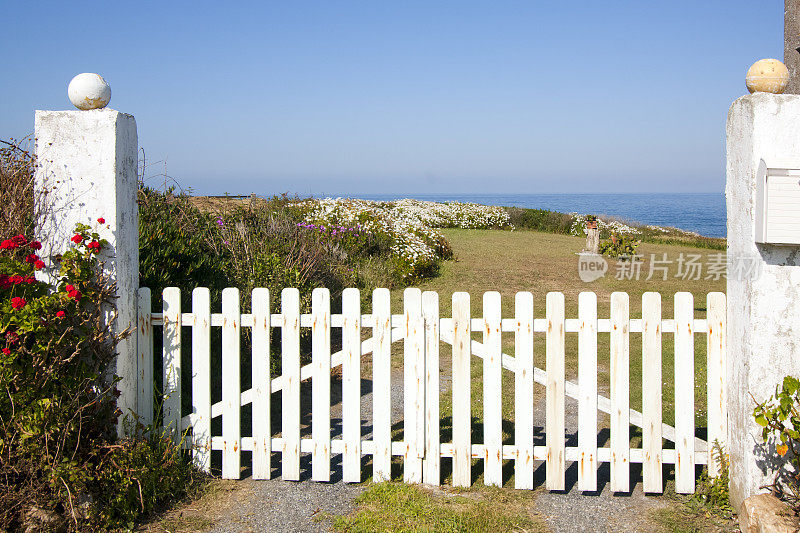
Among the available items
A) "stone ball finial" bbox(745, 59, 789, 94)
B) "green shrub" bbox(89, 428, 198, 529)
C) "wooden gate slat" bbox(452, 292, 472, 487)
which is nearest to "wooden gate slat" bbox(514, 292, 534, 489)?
"wooden gate slat" bbox(452, 292, 472, 487)

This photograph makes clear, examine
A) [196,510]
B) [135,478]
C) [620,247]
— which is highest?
[620,247]

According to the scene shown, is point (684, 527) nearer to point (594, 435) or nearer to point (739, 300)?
point (594, 435)

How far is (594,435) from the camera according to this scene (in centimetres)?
372

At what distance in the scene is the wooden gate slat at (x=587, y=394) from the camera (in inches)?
144

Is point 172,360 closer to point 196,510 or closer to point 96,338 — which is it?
point 96,338

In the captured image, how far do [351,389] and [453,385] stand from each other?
0.65 m

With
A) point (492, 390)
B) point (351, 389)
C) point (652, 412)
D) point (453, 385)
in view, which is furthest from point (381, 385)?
point (652, 412)

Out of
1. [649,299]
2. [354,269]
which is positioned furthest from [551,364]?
[354,269]

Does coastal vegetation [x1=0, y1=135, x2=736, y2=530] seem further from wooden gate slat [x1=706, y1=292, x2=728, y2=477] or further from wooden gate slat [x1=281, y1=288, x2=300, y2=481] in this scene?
wooden gate slat [x1=706, y1=292, x2=728, y2=477]

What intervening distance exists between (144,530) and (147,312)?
1.28 m

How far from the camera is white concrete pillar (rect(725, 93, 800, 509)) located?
318 centimetres

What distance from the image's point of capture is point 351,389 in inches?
151

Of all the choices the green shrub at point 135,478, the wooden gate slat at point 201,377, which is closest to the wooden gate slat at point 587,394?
the wooden gate slat at point 201,377

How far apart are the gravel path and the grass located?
43 centimetres
